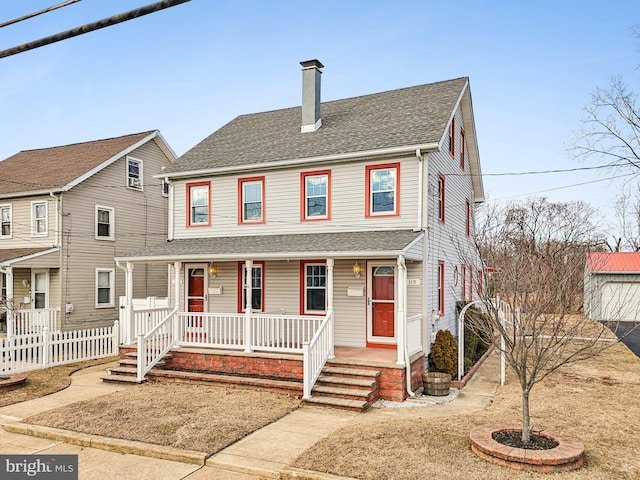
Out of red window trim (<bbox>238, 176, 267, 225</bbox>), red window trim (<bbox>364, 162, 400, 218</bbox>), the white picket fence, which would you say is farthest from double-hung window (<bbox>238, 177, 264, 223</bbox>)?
the white picket fence

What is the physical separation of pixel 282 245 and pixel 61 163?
13104 mm

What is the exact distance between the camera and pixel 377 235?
40.8ft

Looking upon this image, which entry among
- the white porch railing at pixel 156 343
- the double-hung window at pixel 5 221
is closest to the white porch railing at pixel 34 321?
the double-hung window at pixel 5 221

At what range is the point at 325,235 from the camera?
13297 mm

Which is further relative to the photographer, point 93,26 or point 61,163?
point 61,163

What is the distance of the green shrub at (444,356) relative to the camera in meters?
12.1

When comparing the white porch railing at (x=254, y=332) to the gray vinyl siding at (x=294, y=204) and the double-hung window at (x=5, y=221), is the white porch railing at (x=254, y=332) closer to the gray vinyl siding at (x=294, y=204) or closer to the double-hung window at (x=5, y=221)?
the gray vinyl siding at (x=294, y=204)

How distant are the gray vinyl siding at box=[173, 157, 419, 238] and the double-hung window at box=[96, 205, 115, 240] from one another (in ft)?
18.7

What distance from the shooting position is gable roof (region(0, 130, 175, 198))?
18.8 metres

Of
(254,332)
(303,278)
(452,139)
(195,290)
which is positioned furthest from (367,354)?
(452,139)

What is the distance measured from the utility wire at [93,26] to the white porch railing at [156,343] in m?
7.92

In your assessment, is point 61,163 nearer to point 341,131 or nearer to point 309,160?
point 309,160

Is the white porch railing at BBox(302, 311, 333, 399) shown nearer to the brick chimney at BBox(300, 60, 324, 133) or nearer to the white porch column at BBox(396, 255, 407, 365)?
the white porch column at BBox(396, 255, 407, 365)

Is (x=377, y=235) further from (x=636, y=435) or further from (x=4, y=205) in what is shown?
(x=4, y=205)
